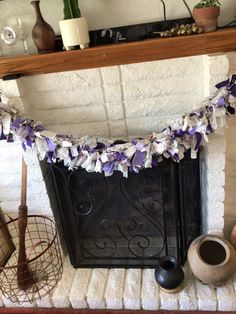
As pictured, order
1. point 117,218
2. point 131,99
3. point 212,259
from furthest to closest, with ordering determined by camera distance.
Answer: point 117,218 < point 212,259 < point 131,99

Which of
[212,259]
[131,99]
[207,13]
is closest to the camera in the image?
[207,13]

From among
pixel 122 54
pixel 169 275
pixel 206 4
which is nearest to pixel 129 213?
pixel 169 275

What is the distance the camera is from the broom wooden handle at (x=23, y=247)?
1.50 meters

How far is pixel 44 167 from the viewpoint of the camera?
5.30ft

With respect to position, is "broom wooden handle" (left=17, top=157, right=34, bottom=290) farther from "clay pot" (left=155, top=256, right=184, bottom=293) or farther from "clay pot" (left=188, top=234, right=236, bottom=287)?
"clay pot" (left=188, top=234, right=236, bottom=287)

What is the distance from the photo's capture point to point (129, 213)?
163 cm

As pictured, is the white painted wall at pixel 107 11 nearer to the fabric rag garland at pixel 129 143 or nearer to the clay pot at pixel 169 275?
the fabric rag garland at pixel 129 143

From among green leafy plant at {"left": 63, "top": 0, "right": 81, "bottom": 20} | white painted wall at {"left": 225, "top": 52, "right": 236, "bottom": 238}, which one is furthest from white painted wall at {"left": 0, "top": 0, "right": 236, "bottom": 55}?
white painted wall at {"left": 225, "top": 52, "right": 236, "bottom": 238}

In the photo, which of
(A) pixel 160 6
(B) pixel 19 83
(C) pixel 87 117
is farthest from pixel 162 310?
(A) pixel 160 6

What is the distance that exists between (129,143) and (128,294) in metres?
0.73

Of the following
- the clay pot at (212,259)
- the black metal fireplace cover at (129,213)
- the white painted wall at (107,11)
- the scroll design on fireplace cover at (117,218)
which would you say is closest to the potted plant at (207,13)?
the white painted wall at (107,11)

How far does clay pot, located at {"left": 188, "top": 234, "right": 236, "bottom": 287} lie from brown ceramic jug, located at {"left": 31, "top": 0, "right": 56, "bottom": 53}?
1112 millimetres

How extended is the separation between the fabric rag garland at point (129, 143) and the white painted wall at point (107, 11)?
A: 0.34 meters

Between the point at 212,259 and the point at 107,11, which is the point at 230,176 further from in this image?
the point at 107,11
